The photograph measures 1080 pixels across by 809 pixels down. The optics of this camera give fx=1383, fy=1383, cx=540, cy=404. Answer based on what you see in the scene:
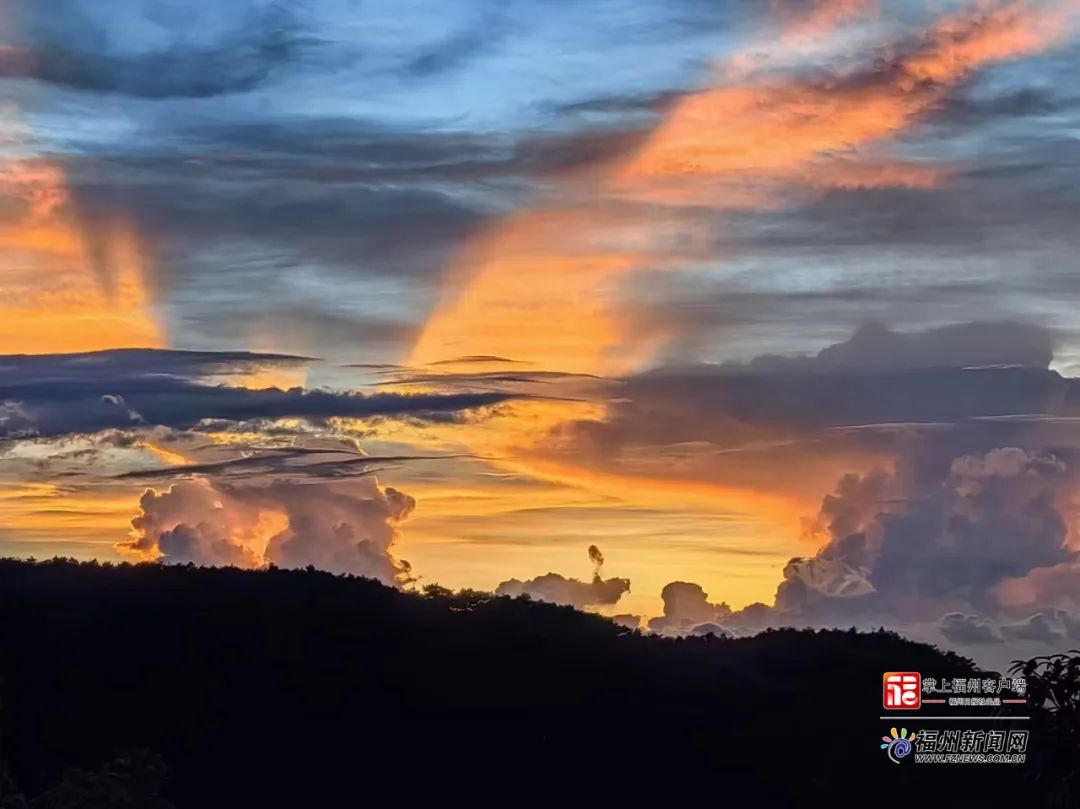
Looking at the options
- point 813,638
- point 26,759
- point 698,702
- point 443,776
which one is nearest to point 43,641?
point 26,759

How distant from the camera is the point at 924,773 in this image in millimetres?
42375

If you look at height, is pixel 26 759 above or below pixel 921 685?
below

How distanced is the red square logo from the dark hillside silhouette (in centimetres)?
176

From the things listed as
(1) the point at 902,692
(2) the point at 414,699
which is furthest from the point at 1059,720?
(2) the point at 414,699

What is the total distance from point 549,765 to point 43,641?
60.1 feet

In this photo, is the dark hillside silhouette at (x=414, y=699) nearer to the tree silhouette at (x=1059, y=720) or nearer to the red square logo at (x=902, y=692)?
the red square logo at (x=902, y=692)

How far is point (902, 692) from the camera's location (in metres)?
41.7

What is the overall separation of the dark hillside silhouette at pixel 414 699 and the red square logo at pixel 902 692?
69.3 inches

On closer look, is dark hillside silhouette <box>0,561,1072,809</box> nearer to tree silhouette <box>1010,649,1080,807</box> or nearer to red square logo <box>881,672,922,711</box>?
red square logo <box>881,672,922,711</box>

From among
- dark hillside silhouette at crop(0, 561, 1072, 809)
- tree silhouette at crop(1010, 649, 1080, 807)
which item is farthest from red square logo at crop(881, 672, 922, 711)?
tree silhouette at crop(1010, 649, 1080, 807)

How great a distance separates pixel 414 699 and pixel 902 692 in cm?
1631

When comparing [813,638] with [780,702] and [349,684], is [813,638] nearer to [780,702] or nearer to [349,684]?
[780,702]

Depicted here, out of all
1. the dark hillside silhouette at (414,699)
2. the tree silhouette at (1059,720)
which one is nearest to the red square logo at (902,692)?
the dark hillside silhouette at (414,699)

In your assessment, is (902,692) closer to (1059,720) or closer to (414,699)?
(414,699)
